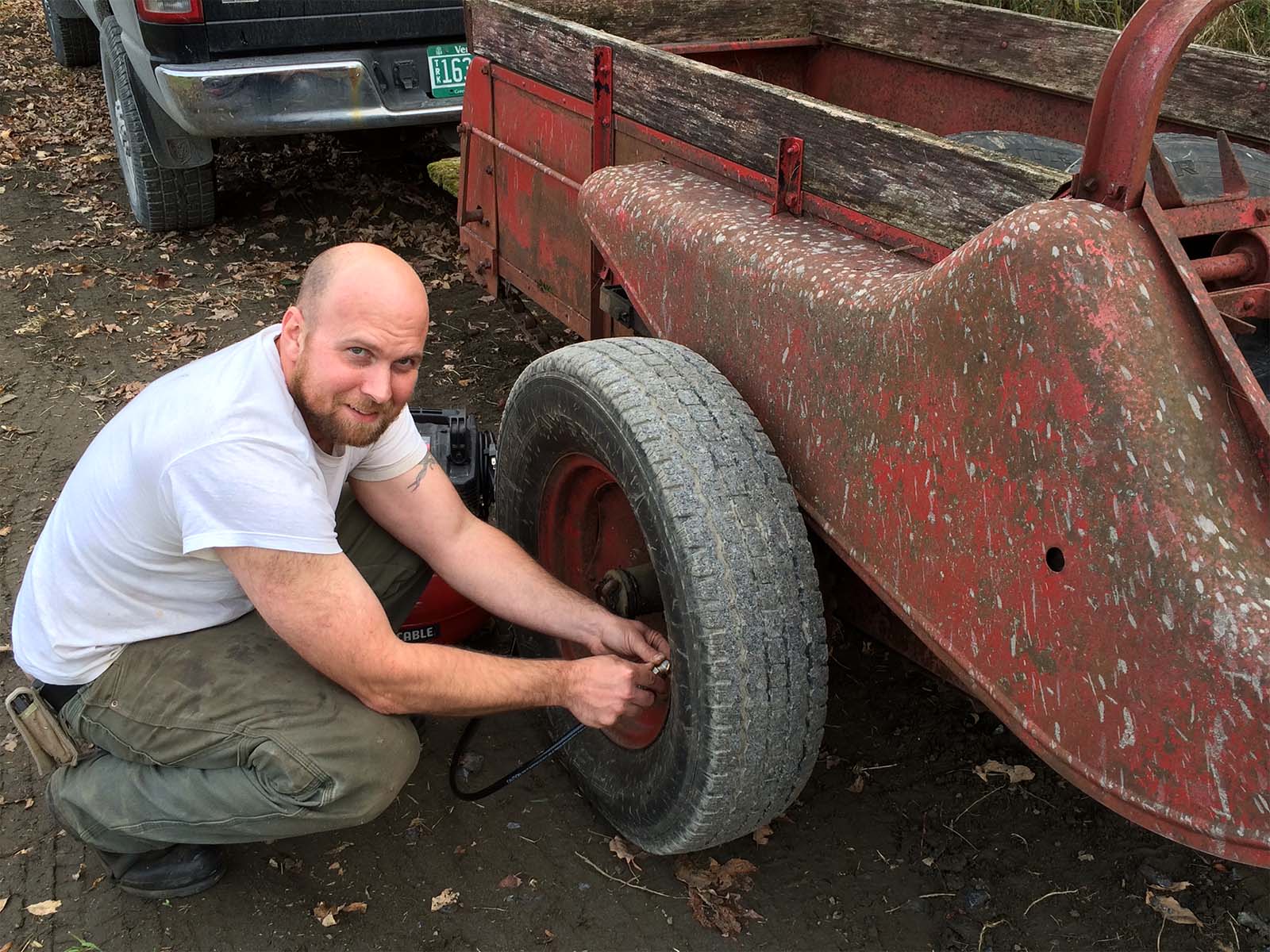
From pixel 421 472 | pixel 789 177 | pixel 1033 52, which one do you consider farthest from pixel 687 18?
pixel 421 472

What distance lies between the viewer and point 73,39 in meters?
9.59

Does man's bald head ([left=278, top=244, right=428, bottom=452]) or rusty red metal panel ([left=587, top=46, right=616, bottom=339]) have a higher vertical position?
rusty red metal panel ([left=587, top=46, right=616, bottom=339])

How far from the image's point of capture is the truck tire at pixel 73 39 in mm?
9508

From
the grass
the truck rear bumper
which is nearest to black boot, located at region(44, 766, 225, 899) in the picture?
the truck rear bumper

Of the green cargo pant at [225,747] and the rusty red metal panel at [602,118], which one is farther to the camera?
the rusty red metal panel at [602,118]

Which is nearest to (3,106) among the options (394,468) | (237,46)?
(237,46)

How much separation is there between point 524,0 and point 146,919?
10.1 feet

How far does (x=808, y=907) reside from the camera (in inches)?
96.3

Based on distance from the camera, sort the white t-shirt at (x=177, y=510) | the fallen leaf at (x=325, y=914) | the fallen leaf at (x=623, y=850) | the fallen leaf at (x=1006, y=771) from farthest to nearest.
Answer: the fallen leaf at (x=1006, y=771) < the fallen leaf at (x=623, y=850) < the fallen leaf at (x=325, y=914) < the white t-shirt at (x=177, y=510)

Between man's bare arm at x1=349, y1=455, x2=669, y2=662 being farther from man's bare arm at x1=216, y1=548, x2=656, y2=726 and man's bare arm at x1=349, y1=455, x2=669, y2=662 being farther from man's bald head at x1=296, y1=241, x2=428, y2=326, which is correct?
man's bald head at x1=296, y1=241, x2=428, y2=326

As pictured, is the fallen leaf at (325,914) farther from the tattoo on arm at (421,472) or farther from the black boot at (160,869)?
the tattoo on arm at (421,472)

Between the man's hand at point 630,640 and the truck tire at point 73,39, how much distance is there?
936cm

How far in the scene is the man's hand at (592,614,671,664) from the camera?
7.78ft

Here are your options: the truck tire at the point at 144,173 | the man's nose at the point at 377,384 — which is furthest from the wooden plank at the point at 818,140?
the truck tire at the point at 144,173
